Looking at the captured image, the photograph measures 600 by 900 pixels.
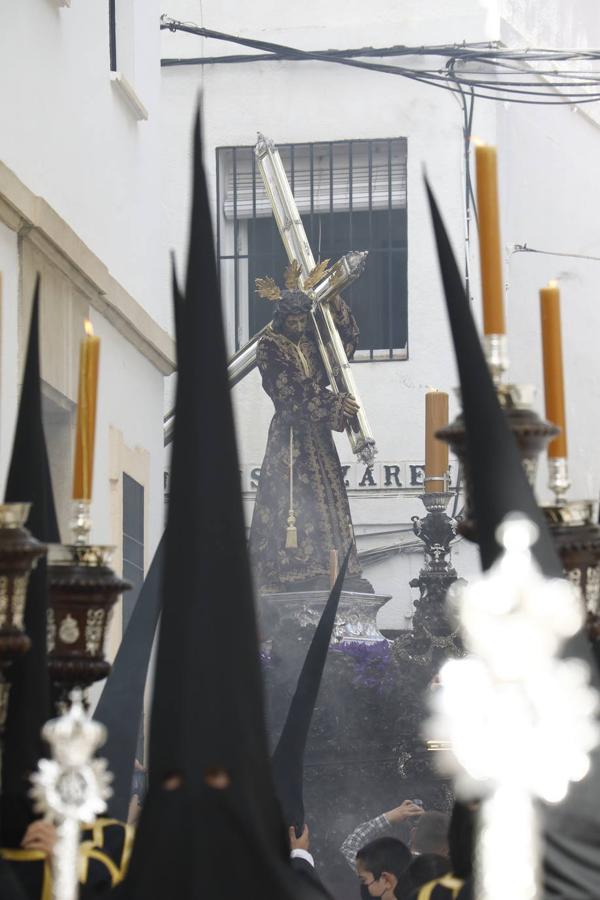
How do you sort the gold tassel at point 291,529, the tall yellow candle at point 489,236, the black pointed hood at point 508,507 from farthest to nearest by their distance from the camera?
the gold tassel at point 291,529, the tall yellow candle at point 489,236, the black pointed hood at point 508,507

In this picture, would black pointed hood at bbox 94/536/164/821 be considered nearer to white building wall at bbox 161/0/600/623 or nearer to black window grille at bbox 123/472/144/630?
black window grille at bbox 123/472/144/630

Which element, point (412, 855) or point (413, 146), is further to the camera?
point (413, 146)

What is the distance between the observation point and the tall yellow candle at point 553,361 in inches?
134

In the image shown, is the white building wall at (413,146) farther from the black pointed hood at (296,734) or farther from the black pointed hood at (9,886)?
the black pointed hood at (9,886)

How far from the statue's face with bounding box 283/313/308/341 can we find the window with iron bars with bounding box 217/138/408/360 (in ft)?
12.3

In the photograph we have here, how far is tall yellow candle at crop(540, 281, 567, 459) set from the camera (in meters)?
3.40

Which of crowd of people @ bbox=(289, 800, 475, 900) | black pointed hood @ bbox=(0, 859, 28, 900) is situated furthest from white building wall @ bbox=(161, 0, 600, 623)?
black pointed hood @ bbox=(0, 859, 28, 900)

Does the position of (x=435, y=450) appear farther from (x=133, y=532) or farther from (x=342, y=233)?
(x=342, y=233)

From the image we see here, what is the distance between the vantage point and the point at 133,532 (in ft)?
32.4

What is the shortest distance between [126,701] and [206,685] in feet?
7.04

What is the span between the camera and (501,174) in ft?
48.5

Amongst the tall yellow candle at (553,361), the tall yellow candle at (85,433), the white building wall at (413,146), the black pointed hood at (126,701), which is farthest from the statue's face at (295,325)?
the tall yellow candle at (553,361)

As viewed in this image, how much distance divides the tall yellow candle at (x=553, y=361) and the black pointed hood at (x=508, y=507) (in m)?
0.25

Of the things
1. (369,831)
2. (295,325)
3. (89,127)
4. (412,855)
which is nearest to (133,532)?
(295,325)
